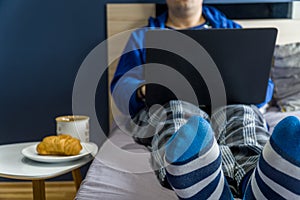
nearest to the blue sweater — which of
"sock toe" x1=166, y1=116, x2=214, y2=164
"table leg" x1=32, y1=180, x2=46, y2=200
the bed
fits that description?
the bed

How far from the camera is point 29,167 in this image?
1383 mm

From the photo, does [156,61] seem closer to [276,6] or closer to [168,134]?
[168,134]

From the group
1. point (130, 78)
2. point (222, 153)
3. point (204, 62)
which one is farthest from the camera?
point (130, 78)

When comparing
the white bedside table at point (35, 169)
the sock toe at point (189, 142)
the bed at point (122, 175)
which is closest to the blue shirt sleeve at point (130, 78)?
the bed at point (122, 175)

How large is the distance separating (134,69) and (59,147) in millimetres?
455

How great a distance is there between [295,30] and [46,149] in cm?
138

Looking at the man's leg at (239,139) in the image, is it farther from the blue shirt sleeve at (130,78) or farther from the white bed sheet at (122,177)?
the blue shirt sleeve at (130,78)

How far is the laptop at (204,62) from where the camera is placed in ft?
4.42

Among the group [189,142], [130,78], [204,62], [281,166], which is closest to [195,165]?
[189,142]

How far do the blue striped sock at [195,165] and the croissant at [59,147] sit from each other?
612 millimetres

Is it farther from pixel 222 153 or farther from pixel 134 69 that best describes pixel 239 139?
pixel 134 69

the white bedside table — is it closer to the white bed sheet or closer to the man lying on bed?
the white bed sheet

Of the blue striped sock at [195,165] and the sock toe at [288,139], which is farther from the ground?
the sock toe at [288,139]

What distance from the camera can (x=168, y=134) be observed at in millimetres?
1174
